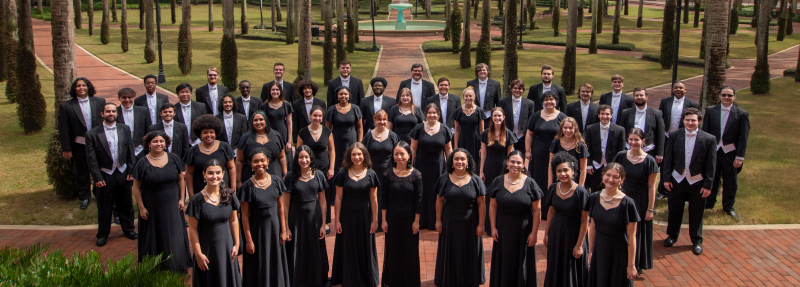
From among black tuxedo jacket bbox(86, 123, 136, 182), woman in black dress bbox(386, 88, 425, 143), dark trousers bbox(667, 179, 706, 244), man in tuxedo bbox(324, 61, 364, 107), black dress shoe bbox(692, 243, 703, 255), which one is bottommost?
black dress shoe bbox(692, 243, 703, 255)

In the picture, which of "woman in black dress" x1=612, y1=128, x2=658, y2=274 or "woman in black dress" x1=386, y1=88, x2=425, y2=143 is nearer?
"woman in black dress" x1=612, y1=128, x2=658, y2=274

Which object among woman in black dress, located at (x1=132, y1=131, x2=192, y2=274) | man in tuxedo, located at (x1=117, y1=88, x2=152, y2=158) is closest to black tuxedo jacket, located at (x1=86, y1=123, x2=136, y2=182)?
man in tuxedo, located at (x1=117, y1=88, x2=152, y2=158)

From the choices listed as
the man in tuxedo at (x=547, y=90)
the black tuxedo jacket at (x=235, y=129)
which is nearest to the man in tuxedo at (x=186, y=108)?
the black tuxedo jacket at (x=235, y=129)

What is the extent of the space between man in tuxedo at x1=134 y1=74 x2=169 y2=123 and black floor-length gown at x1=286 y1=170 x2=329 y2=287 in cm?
403

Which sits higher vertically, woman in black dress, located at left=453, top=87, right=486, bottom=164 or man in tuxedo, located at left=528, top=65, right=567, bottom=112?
man in tuxedo, located at left=528, top=65, right=567, bottom=112

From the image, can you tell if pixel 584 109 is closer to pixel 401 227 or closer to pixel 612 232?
pixel 612 232

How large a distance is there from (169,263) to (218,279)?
4.45 ft

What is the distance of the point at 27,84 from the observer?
49.4ft

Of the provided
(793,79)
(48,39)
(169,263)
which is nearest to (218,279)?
(169,263)

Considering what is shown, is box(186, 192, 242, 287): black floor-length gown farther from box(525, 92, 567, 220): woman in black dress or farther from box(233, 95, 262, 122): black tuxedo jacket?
box(525, 92, 567, 220): woman in black dress

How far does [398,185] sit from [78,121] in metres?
5.39

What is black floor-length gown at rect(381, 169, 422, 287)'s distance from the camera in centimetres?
703

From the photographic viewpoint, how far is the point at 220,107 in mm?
9219

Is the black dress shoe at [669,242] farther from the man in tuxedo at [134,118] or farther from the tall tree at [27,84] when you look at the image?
the tall tree at [27,84]
